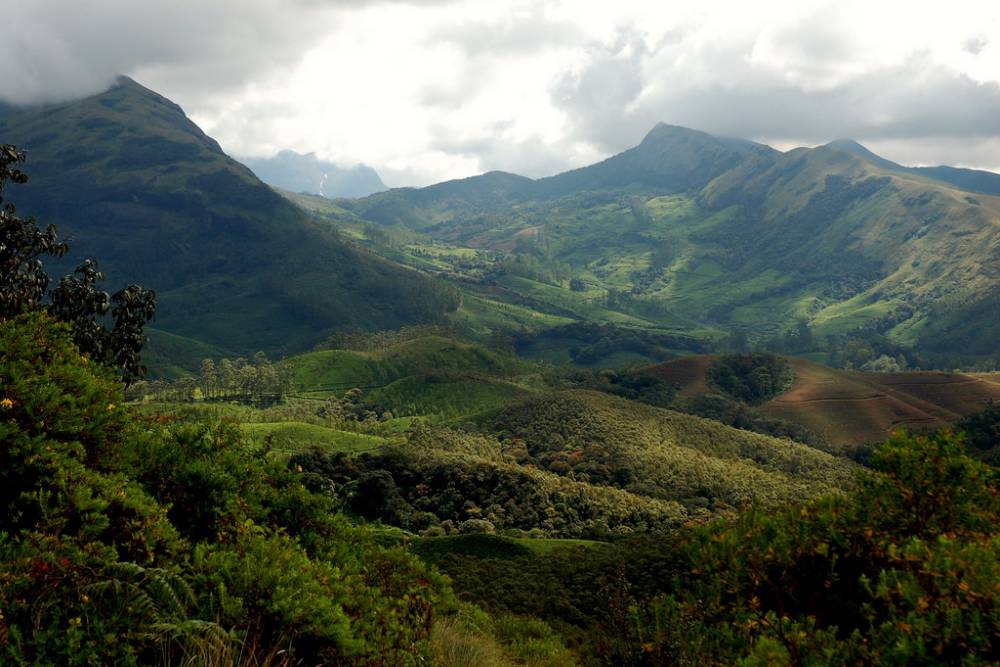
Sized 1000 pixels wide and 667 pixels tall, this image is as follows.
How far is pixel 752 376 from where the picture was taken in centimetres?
15238

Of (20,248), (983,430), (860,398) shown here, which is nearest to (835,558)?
(20,248)

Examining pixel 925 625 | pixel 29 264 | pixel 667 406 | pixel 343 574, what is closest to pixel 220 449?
pixel 343 574

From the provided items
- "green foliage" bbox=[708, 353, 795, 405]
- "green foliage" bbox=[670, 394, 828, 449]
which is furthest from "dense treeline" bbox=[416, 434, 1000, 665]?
"green foliage" bbox=[708, 353, 795, 405]

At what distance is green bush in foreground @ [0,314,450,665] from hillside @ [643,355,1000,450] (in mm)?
121924

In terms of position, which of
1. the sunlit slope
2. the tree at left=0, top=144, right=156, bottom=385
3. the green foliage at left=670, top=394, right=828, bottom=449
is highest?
the tree at left=0, top=144, right=156, bottom=385

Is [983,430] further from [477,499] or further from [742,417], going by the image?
[477,499]

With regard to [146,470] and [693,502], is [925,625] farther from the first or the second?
[693,502]

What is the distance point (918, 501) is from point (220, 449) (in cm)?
1296

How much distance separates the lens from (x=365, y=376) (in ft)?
514

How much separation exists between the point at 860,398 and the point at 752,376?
22.0 meters

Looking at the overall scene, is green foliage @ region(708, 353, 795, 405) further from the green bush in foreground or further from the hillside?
the green bush in foreground

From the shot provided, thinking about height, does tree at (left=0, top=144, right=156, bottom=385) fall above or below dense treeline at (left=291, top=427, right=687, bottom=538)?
above

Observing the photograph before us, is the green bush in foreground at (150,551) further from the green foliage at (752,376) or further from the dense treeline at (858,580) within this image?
the green foliage at (752,376)

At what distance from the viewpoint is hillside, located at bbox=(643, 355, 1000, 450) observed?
127812 mm
